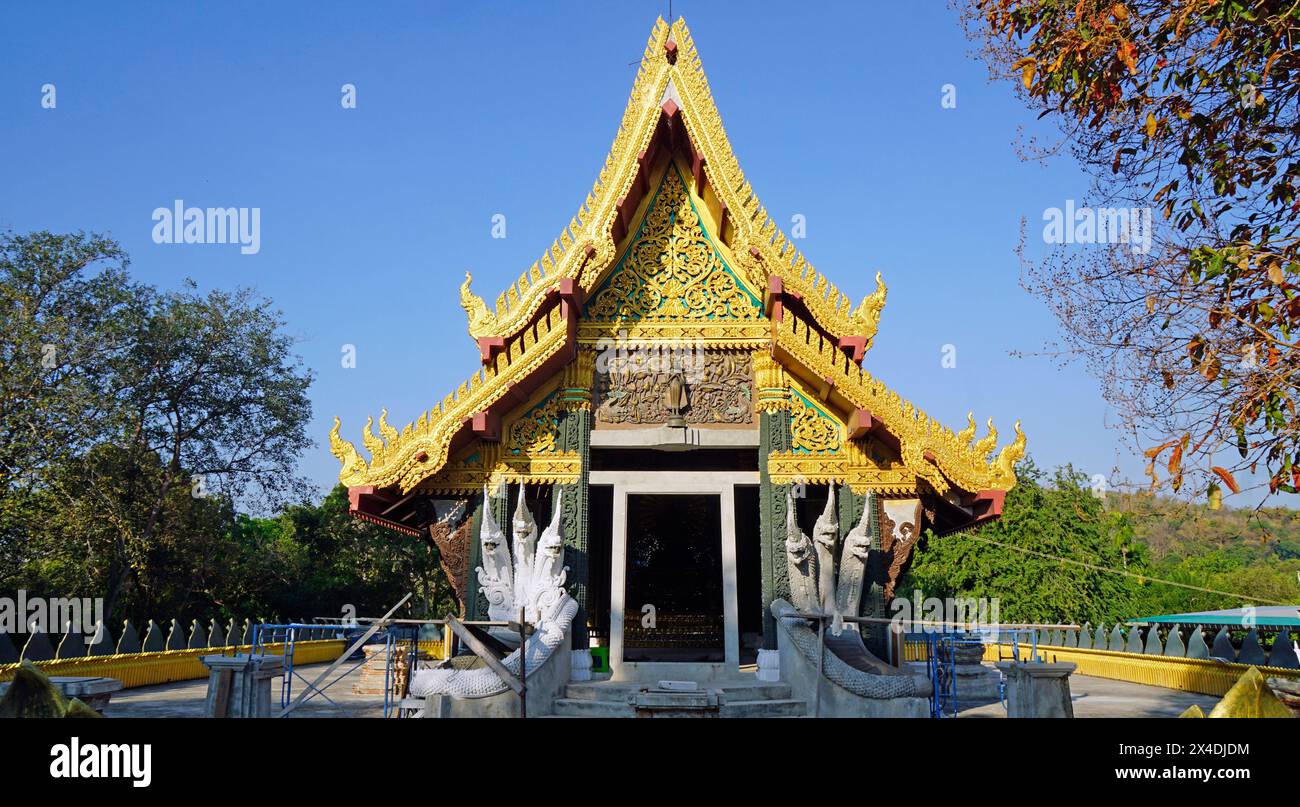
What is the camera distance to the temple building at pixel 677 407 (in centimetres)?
912

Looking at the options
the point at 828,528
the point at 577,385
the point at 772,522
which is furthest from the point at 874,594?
the point at 577,385

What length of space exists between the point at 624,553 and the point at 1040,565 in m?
25.9

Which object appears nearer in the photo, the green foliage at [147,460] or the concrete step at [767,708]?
the concrete step at [767,708]

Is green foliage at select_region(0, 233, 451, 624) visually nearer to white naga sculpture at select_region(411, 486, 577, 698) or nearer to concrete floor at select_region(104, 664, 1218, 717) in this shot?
concrete floor at select_region(104, 664, 1218, 717)

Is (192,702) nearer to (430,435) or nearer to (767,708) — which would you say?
(430,435)

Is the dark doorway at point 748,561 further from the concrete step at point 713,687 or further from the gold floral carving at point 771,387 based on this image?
the concrete step at point 713,687

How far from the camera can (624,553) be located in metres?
9.72

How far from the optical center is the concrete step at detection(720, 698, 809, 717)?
780 cm

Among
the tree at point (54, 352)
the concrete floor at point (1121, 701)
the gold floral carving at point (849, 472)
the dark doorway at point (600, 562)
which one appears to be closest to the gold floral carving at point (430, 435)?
the gold floral carving at point (849, 472)

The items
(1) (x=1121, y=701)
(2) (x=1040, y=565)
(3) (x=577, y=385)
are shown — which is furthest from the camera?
(2) (x=1040, y=565)

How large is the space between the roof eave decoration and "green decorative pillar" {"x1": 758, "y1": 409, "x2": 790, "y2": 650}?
1.10 meters

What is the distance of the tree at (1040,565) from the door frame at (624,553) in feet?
72.5

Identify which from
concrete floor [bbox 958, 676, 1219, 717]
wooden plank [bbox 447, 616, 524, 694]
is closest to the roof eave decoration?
wooden plank [bbox 447, 616, 524, 694]
